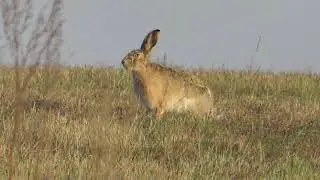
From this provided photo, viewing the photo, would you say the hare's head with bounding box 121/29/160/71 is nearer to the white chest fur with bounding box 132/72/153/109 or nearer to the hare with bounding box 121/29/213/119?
the hare with bounding box 121/29/213/119

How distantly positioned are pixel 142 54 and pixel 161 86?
1.93 ft

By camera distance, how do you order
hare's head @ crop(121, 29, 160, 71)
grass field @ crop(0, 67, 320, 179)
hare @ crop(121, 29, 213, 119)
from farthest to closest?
hare @ crop(121, 29, 213, 119), hare's head @ crop(121, 29, 160, 71), grass field @ crop(0, 67, 320, 179)

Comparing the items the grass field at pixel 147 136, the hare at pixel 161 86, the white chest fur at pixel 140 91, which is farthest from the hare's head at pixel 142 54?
the grass field at pixel 147 136

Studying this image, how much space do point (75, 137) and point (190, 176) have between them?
1.65 meters

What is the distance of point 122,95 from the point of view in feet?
36.9

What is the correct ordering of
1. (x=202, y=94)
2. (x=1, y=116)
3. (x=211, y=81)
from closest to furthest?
1. (x=1, y=116)
2. (x=202, y=94)
3. (x=211, y=81)

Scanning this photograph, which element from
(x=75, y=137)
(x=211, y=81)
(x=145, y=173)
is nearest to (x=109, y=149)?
(x=145, y=173)

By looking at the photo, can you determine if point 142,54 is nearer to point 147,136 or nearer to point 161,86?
point 161,86

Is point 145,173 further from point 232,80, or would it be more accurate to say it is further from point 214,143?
point 232,80

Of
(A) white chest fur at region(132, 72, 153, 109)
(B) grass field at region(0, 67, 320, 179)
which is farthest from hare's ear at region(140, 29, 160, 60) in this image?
(B) grass field at region(0, 67, 320, 179)

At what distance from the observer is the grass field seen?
16.9 feet

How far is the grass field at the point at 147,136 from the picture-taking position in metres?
5.14

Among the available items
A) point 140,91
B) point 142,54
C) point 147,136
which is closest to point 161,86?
point 140,91

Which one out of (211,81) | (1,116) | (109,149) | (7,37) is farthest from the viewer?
(211,81)
